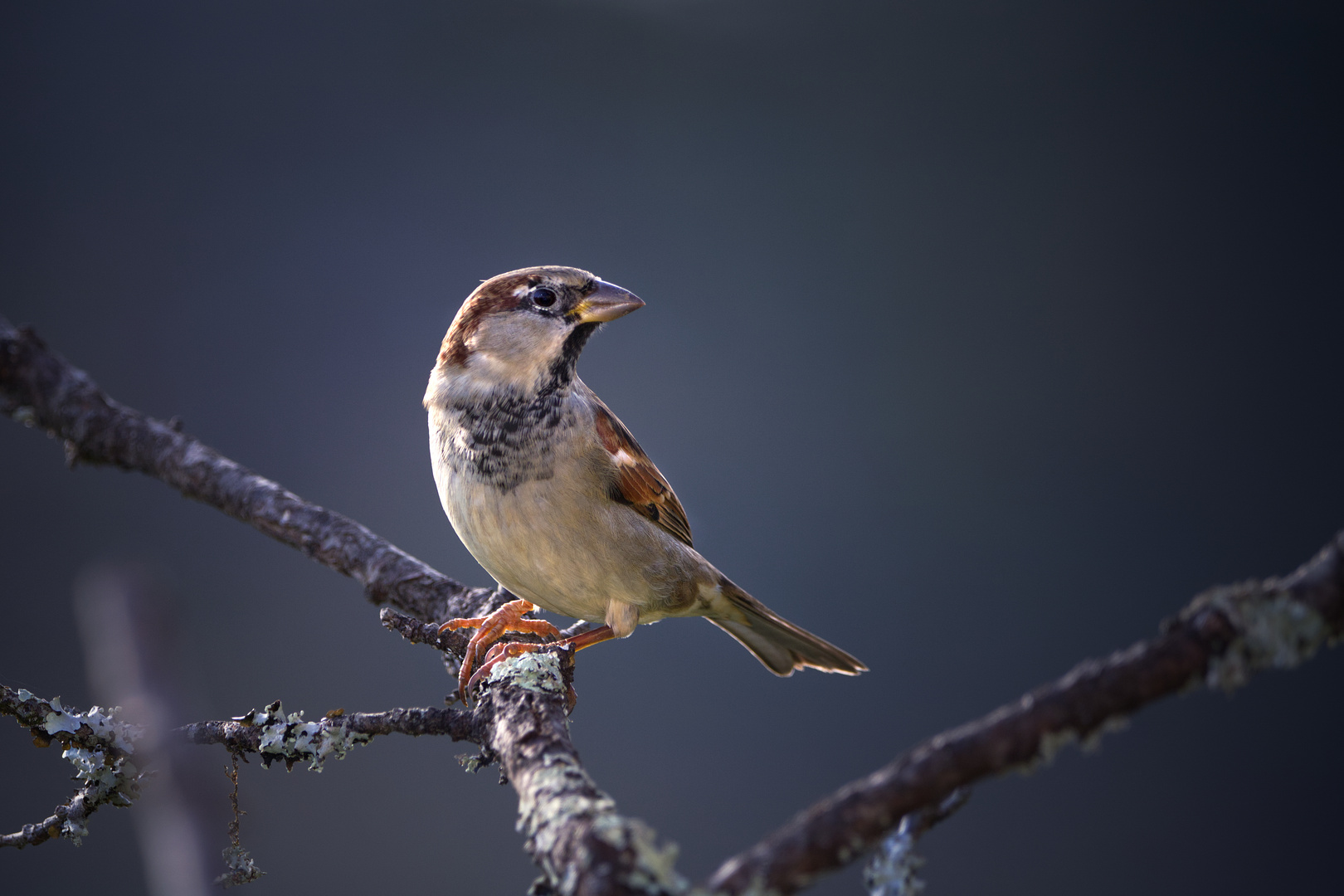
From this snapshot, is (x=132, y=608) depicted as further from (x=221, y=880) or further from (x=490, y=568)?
(x=490, y=568)

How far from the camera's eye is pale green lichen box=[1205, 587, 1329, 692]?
2.43ft

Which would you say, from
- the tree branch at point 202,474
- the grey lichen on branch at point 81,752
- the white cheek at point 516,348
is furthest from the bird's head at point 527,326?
the grey lichen on branch at point 81,752

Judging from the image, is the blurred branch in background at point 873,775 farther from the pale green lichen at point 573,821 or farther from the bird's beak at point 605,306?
the bird's beak at point 605,306

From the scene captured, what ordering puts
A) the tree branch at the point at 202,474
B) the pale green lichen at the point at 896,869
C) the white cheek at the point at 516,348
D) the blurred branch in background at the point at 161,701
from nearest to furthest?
the blurred branch in background at the point at 161,701, the pale green lichen at the point at 896,869, the white cheek at the point at 516,348, the tree branch at the point at 202,474

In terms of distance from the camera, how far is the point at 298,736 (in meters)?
1.35

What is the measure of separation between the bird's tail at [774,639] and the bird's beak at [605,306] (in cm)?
69

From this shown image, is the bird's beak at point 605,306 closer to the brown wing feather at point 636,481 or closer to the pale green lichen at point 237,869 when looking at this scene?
the brown wing feather at point 636,481

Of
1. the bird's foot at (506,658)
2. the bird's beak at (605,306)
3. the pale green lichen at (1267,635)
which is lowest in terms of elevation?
the pale green lichen at (1267,635)

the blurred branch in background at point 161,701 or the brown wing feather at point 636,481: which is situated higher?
the brown wing feather at point 636,481

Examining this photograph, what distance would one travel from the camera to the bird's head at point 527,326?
5.84ft

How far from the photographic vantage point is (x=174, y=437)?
212 cm

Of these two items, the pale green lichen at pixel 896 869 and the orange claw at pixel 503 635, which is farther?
the orange claw at pixel 503 635

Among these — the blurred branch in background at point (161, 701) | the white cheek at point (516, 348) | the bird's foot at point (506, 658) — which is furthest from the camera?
the white cheek at point (516, 348)

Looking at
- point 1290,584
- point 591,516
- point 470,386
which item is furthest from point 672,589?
point 1290,584
